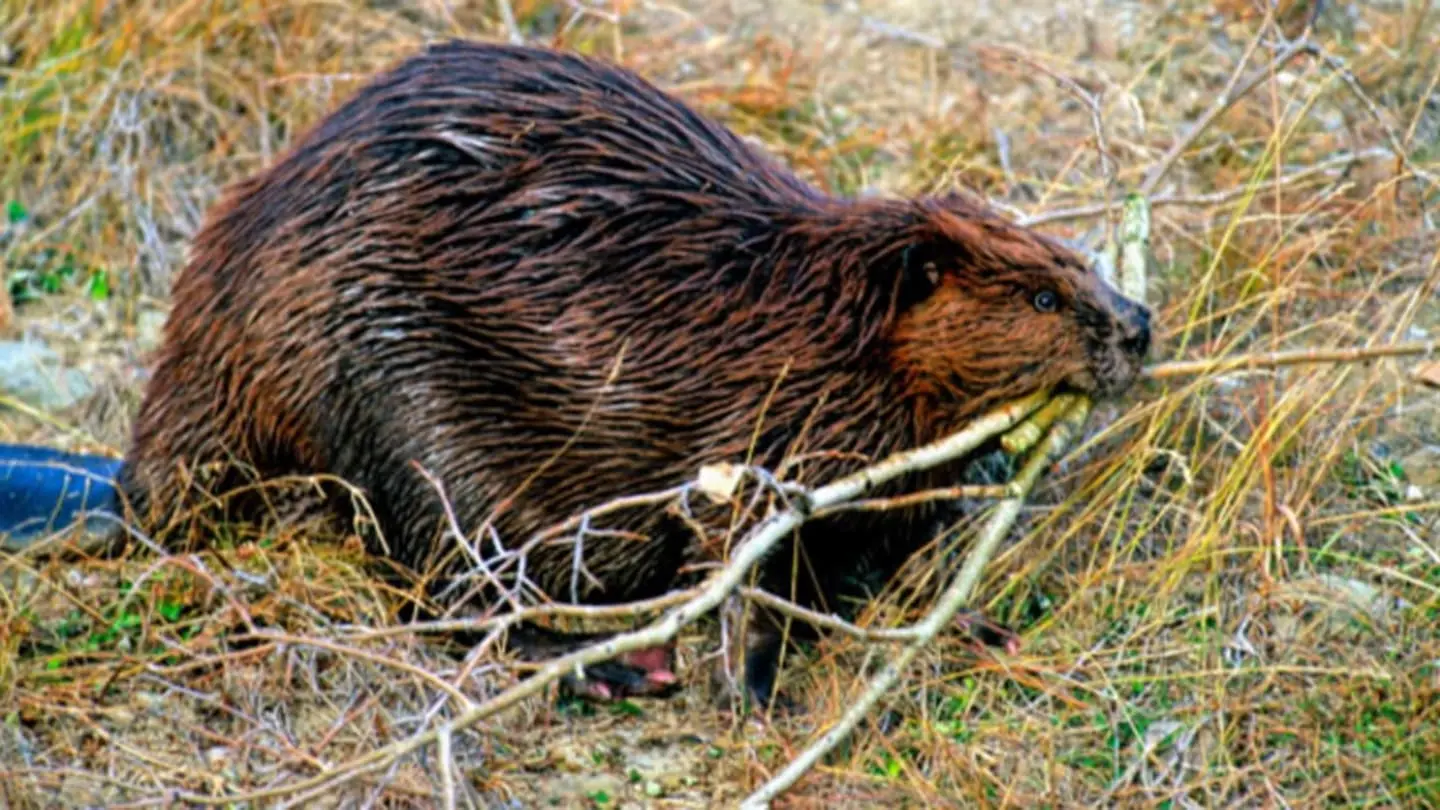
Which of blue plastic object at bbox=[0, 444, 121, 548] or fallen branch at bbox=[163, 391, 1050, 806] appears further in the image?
blue plastic object at bbox=[0, 444, 121, 548]

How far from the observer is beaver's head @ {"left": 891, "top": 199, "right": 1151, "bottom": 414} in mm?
3529

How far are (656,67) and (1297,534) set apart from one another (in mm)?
2133

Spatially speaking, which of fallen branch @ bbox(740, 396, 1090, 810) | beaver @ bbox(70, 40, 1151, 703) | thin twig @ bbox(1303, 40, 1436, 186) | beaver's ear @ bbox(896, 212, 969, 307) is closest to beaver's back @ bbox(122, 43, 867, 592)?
beaver @ bbox(70, 40, 1151, 703)

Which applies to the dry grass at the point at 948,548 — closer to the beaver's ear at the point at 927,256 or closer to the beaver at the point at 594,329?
the beaver at the point at 594,329

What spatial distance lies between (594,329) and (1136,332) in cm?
91

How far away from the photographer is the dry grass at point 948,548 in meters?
3.39

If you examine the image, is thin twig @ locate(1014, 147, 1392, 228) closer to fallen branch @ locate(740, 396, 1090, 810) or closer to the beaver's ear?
the beaver's ear

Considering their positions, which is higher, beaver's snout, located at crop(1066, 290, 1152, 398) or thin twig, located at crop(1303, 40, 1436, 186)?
thin twig, located at crop(1303, 40, 1436, 186)

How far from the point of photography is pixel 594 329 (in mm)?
3646

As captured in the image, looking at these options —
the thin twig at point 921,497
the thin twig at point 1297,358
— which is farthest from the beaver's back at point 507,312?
the thin twig at point 1297,358

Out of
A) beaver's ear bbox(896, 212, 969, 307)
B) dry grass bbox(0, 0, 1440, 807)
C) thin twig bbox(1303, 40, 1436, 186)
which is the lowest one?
dry grass bbox(0, 0, 1440, 807)

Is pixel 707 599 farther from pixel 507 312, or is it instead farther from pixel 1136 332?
pixel 1136 332

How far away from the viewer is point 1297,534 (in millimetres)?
3691

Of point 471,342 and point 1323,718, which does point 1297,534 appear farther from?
point 471,342
